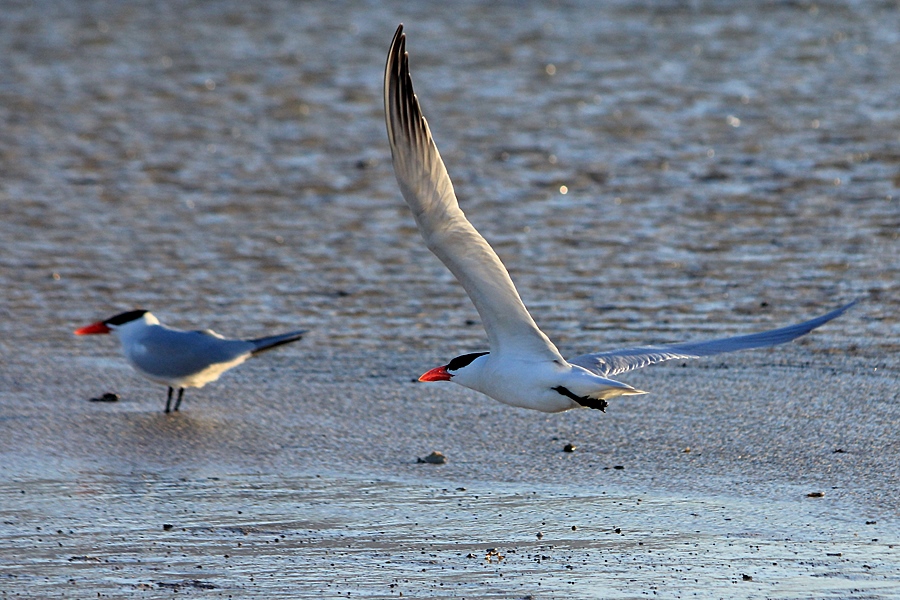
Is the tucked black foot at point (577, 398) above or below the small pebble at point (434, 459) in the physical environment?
above

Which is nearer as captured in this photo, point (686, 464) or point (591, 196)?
point (686, 464)

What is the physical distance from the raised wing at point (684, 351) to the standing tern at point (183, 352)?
6.22ft

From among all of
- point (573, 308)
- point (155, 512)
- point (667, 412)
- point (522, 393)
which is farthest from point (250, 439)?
point (573, 308)

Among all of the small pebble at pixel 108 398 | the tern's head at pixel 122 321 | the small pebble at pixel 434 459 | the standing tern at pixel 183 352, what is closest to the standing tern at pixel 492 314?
the small pebble at pixel 434 459

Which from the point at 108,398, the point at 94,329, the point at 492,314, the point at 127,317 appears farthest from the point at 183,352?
the point at 492,314

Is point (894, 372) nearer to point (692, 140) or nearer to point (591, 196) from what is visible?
point (591, 196)

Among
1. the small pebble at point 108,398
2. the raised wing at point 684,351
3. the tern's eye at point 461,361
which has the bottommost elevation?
the small pebble at point 108,398

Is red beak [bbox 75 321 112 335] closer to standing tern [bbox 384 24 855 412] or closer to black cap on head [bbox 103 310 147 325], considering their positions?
black cap on head [bbox 103 310 147 325]

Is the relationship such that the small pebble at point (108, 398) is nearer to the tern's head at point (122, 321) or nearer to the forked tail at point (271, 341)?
the tern's head at point (122, 321)

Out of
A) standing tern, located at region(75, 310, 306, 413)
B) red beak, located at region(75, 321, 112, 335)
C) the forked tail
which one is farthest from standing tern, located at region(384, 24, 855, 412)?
red beak, located at region(75, 321, 112, 335)

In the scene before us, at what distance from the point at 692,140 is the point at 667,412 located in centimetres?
616

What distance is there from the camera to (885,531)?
15.1 ft

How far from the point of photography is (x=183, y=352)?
21.0 feet

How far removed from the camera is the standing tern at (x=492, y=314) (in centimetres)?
458
